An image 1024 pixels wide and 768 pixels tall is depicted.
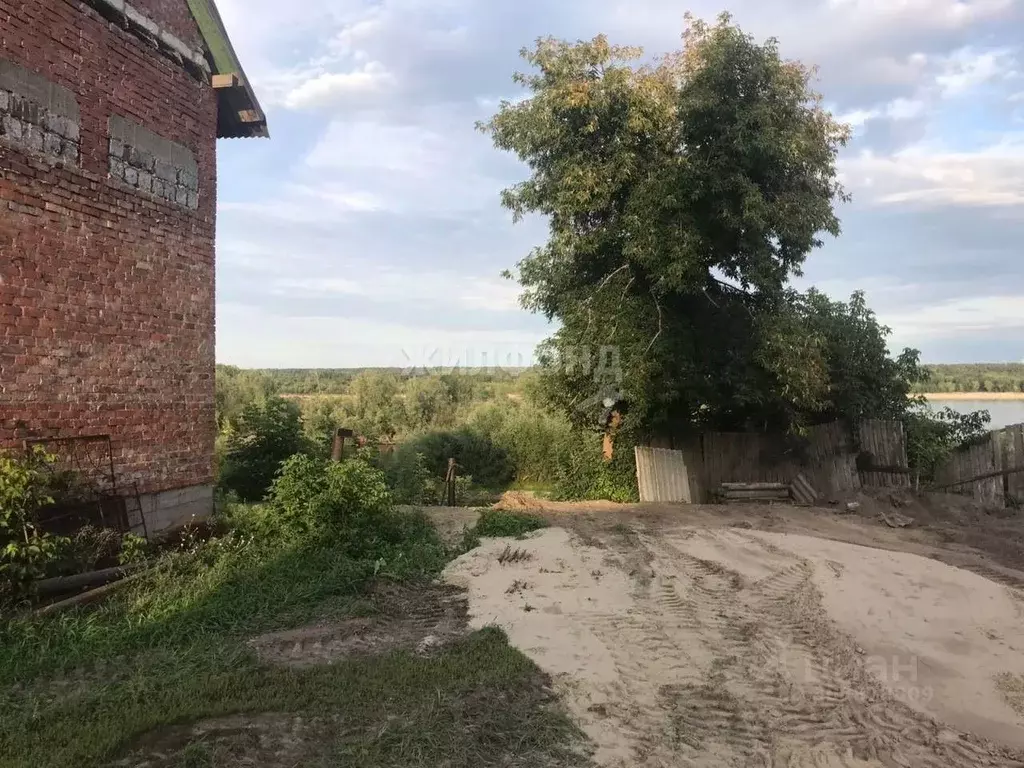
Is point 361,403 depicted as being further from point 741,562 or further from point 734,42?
point 741,562

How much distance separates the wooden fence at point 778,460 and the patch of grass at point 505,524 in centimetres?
403

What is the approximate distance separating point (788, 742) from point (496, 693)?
167cm

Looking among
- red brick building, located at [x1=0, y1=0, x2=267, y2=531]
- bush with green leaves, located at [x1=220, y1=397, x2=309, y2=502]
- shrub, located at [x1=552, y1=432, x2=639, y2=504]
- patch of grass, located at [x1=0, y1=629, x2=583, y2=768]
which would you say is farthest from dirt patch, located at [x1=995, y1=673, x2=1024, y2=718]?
bush with green leaves, located at [x1=220, y1=397, x2=309, y2=502]

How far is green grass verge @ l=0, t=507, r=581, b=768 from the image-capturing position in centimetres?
362

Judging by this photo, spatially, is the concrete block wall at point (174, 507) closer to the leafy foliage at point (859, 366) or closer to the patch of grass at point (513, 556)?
the patch of grass at point (513, 556)

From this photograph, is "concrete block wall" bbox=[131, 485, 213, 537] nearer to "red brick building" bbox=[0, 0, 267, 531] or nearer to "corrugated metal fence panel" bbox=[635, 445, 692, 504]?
"red brick building" bbox=[0, 0, 267, 531]

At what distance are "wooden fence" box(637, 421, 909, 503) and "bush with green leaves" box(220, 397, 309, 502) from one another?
22.6 ft

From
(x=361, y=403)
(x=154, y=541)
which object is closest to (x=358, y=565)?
(x=154, y=541)

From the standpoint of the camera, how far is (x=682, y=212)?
11734mm

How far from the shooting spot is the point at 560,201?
12.4 metres

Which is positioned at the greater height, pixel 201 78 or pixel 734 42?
pixel 734 42

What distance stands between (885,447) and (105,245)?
12596mm

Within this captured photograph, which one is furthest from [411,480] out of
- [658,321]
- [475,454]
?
[658,321]

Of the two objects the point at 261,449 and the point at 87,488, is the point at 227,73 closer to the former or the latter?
the point at 87,488
